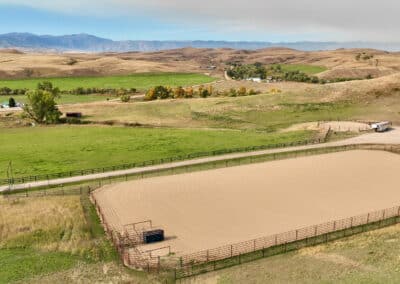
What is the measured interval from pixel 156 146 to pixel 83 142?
514 inches

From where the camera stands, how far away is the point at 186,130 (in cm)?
8294

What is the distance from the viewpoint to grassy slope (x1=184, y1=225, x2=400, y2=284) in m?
31.6

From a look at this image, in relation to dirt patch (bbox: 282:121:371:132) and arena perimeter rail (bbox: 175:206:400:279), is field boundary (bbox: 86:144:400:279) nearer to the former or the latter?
arena perimeter rail (bbox: 175:206:400:279)

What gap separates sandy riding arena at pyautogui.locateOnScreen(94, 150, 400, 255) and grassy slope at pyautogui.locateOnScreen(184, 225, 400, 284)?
384cm

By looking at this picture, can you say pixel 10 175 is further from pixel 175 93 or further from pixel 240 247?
pixel 175 93

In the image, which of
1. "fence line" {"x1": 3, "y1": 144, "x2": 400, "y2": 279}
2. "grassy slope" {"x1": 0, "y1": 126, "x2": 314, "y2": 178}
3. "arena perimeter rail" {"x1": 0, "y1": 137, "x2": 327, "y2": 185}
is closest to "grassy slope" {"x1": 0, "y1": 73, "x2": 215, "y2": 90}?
"grassy slope" {"x1": 0, "y1": 126, "x2": 314, "y2": 178}

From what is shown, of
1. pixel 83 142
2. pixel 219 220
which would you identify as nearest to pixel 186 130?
pixel 83 142

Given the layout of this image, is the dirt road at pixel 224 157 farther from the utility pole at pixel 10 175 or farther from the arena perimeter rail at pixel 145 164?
the arena perimeter rail at pixel 145 164

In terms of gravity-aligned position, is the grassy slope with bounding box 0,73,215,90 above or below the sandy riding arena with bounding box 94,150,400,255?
above

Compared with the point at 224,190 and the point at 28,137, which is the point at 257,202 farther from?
the point at 28,137

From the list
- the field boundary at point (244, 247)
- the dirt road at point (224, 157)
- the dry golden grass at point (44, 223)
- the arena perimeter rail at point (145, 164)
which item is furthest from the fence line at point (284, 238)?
the arena perimeter rail at point (145, 164)

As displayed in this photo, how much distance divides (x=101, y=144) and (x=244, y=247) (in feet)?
137

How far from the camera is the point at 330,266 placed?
33.3m

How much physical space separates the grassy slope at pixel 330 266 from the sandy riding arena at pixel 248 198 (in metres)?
3.84
